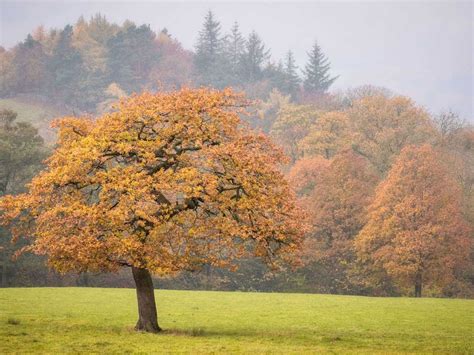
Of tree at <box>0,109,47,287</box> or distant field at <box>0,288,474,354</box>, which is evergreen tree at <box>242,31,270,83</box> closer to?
tree at <box>0,109,47,287</box>

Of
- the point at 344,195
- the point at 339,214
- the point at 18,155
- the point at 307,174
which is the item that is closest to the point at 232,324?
the point at 339,214

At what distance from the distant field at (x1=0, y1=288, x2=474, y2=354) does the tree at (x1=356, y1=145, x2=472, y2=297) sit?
8552 millimetres

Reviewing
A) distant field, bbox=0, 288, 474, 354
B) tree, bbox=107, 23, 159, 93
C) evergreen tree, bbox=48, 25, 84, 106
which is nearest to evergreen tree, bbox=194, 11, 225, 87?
tree, bbox=107, 23, 159, 93

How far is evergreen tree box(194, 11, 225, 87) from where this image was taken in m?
168

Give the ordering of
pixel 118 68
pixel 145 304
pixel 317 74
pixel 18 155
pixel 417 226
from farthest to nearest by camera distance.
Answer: pixel 317 74, pixel 118 68, pixel 18 155, pixel 417 226, pixel 145 304

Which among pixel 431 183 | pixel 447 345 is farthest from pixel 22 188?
pixel 447 345

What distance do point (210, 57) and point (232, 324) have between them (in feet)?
479

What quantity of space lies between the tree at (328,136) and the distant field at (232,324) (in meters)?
39.9

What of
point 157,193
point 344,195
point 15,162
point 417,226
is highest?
point 15,162

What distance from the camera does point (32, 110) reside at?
144 meters

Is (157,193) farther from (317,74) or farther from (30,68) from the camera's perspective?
(317,74)

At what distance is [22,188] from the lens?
7144cm

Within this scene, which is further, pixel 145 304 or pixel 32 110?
pixel 32 110

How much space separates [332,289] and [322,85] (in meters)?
108
